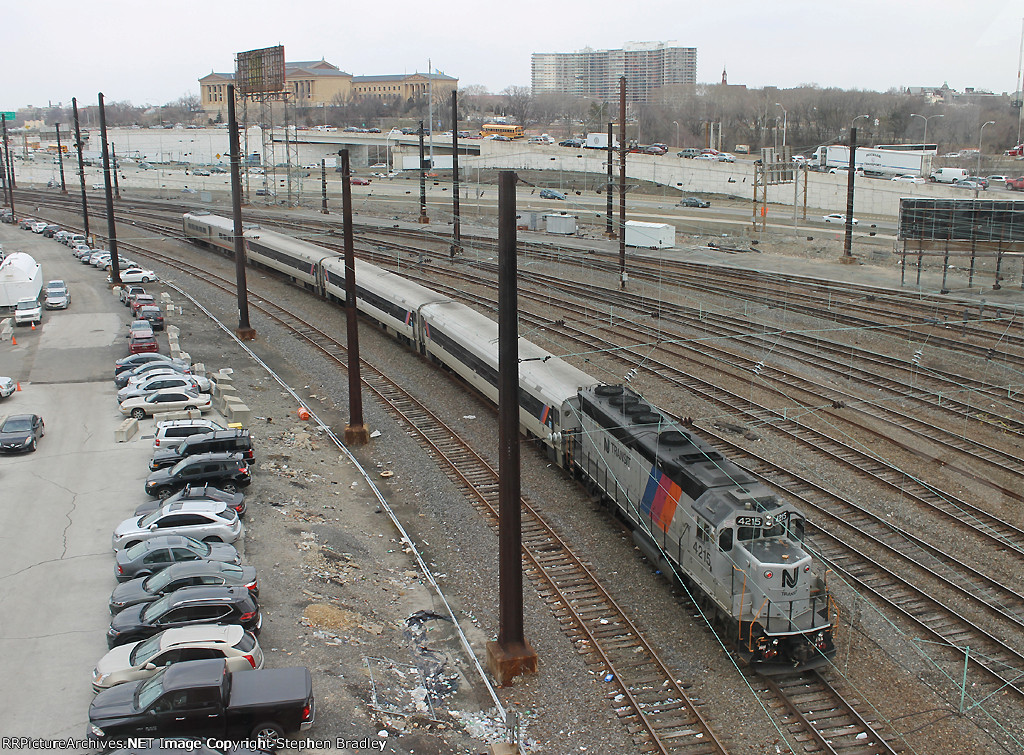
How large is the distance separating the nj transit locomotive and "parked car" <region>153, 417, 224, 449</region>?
7777 millimetres

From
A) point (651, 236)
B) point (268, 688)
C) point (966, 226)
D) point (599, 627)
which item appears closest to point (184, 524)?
point (268, 688)

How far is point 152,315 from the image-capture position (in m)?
39.4

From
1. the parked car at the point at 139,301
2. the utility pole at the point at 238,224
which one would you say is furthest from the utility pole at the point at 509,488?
the parked car at the point at 139,301

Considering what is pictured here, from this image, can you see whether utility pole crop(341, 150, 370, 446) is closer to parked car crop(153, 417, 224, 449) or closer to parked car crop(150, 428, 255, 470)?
parked car crop(150, 428, 255, 470)

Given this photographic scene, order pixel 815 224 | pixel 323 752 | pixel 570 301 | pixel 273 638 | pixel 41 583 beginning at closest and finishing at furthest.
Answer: pixel 323 752 < pixel 273 638 < pixel 41 583 < pixel 570 301 < pixel 815 224

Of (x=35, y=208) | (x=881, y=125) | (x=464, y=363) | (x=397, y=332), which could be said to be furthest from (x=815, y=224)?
(x=35, y=208)

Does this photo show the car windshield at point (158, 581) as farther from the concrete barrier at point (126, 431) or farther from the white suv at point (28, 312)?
the white suv at point (28, 312)

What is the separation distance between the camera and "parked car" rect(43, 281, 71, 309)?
4469 centimetres

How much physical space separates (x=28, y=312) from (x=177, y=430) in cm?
2137

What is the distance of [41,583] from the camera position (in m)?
17.2

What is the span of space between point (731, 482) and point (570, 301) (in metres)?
24.9

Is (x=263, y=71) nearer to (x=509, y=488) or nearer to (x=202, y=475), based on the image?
(x=202, y=475)

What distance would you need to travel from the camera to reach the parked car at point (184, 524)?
18.3 metres

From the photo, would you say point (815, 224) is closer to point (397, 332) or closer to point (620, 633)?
point (397, 332)
